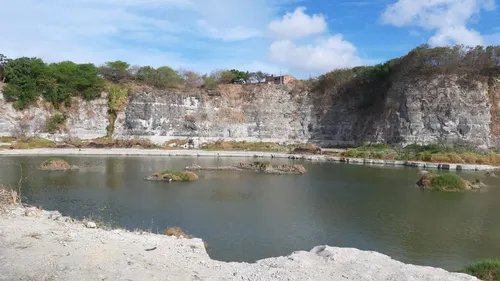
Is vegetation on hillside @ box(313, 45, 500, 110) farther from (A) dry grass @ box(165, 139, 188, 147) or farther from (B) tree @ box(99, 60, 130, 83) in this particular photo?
(B) tree @ box(99, 60, 130, 83)

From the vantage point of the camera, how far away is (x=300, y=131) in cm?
7431

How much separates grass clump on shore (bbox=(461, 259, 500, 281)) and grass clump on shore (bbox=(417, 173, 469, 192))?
1858 centimetres

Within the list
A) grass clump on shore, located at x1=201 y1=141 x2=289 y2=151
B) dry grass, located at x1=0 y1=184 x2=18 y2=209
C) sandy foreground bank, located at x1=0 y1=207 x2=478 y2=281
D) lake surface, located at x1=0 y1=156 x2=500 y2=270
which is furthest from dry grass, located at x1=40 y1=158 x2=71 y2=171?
grass clump on shore, located at x1=201 y1=141 x2=289 y2=151

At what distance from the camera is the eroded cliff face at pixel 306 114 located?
59.1 m

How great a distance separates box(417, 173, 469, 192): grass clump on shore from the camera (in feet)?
92.8

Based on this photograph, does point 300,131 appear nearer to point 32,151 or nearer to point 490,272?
point 32,151

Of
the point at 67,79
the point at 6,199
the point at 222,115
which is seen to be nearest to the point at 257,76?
the point at 222,115

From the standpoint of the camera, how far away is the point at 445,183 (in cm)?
2853

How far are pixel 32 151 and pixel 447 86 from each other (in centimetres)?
5806

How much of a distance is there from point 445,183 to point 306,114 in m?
47.5

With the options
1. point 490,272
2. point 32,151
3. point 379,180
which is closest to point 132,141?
point 32,151

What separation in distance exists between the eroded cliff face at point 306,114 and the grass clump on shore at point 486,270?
2019 inches

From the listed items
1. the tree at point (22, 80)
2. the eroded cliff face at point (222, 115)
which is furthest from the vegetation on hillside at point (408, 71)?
the tree at point (22, 80)

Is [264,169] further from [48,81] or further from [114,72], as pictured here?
[114,72]
